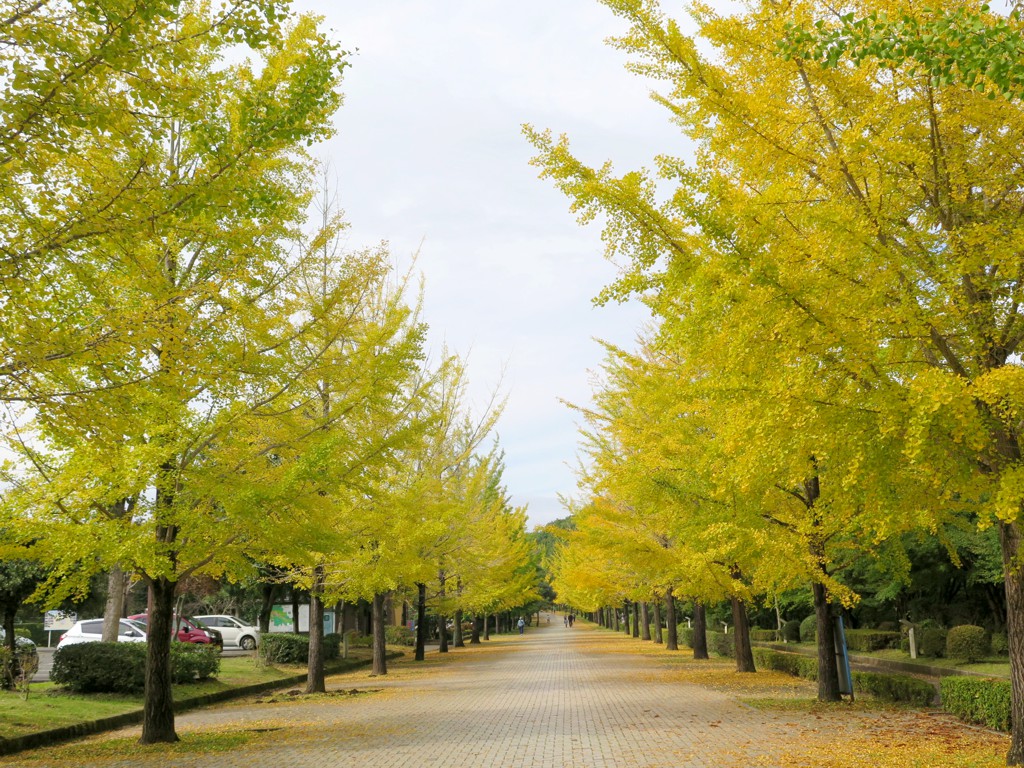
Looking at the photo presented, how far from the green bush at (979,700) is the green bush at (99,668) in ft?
46.1

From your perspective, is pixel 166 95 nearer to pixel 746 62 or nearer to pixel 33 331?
pixel 33 331

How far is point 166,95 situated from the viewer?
5.48m

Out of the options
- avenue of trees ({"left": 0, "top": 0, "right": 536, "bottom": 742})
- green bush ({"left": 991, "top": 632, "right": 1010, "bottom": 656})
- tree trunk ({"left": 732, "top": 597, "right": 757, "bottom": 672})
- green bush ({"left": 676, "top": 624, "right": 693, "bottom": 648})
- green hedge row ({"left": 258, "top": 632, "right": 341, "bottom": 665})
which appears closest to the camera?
avenue of trees ({"left": 0, "top": 0, "right": 536, "bottom": 742})

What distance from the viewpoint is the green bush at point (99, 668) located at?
593 inches

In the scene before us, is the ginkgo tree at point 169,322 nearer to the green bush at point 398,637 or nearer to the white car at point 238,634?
the white car at point 238,634

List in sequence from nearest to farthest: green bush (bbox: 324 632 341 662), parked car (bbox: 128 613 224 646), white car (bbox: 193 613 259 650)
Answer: green bush (bbox: 324 632 341 662), parked car (bbox: 128 613 224 646), white car (bbox: 193 613 259 650)

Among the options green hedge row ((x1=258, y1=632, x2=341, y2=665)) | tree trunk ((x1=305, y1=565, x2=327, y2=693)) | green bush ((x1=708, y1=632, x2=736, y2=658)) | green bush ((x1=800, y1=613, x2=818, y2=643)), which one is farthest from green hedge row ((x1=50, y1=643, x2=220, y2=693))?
green bush ((x1=800, y1=613, x2=818, y2=643))

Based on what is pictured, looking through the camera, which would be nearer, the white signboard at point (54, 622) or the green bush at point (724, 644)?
the green bush at point (724, 644)

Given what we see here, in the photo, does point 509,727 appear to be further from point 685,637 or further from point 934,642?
point 685,637

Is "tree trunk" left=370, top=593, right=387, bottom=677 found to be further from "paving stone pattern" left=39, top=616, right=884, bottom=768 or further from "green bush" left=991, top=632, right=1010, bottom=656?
"green bush" left=991, top=632, right=1010, bottom=656

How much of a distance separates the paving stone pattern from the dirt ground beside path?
2 cm

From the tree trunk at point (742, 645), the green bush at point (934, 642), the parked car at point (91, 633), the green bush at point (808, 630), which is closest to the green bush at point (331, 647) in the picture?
the parked car at point (91, 633)

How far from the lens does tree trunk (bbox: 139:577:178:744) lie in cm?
1066

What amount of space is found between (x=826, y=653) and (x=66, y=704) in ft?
42.1
